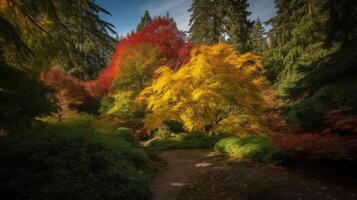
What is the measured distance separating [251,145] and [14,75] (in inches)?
329

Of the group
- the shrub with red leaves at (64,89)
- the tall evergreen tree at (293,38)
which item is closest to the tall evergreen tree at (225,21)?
the tall evergreen tree at (293,38)

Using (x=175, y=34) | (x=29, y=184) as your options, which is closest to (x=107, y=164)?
(x=29, y=184)

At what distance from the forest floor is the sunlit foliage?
10.9 feet

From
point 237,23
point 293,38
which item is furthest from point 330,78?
point 237,23

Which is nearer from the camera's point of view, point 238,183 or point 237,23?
point 238,183

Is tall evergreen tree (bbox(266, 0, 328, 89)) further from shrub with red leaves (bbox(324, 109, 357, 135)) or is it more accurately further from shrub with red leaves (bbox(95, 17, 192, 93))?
shrub with red leaves (bbox(324, 109, 357, 135))

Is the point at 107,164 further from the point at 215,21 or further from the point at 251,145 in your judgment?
the point at 215,21

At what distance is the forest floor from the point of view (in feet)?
18.7

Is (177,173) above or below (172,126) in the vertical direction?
below

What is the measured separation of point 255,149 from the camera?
9.71 meters

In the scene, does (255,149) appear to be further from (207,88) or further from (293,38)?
(293,38)

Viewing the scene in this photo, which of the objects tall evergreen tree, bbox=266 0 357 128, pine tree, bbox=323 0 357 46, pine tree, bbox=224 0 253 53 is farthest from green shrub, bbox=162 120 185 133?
pine tree, bbox=224 0 253 53

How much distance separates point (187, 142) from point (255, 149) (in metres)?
7.61

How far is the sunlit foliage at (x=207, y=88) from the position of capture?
13.2 meters
